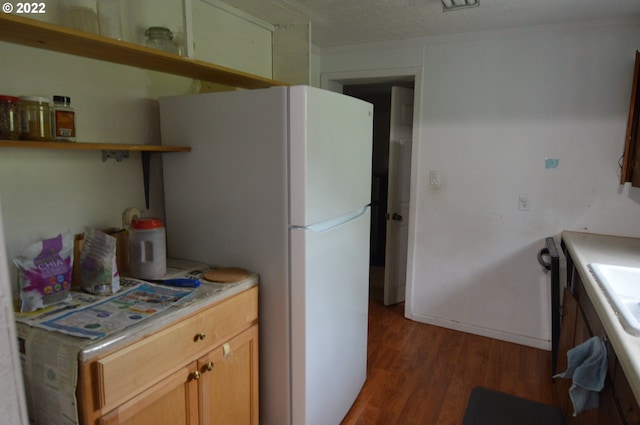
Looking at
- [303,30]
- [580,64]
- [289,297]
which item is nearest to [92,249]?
[289,297]

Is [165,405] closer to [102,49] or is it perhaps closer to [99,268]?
[99,268]

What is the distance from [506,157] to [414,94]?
0.83 m

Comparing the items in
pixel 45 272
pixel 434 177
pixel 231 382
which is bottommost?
pixel 231 382

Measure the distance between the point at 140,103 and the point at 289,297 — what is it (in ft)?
3.62

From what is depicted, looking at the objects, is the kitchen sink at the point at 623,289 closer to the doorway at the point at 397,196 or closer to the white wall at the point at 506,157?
the white wall at the point at 506,157

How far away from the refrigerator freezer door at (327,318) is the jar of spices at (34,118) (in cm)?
93

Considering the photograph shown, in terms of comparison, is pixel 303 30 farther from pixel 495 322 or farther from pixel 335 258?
pixel 495 322

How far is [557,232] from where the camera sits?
105 inches

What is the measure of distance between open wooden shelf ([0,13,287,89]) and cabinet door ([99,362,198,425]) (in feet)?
3.65

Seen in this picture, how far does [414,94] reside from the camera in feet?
10.0

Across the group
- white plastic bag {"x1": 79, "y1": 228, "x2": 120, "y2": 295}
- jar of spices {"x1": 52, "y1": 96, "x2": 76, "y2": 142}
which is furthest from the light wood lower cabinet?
jar of spices {"x1": 52, "y1": 96, "x2": 76, "y2": 142}

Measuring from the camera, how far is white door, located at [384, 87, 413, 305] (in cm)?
330

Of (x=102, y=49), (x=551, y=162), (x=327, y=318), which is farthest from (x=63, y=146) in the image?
(x=551, y=162)

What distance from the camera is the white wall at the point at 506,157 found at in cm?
248
